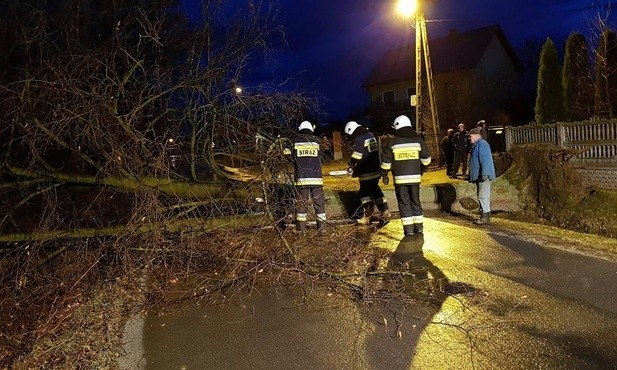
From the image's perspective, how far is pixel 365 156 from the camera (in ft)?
26.5

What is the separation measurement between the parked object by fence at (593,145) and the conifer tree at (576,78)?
305 inches

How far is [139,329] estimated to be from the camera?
14.2ft

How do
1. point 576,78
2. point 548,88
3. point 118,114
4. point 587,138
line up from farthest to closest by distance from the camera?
point 548,88, point 576,78, point 587,138, point 118,114

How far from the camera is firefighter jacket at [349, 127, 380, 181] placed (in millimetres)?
8016

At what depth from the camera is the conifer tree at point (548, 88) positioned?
20.5 m

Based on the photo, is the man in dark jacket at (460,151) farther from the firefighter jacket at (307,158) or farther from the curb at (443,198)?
the firefighter jacket at (307,158)

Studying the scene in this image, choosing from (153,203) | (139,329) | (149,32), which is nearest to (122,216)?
(153,203)

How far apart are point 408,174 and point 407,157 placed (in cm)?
23

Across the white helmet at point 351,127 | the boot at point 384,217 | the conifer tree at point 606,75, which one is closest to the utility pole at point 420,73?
the conifer tree at point 606,75

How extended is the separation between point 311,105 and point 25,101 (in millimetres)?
3228

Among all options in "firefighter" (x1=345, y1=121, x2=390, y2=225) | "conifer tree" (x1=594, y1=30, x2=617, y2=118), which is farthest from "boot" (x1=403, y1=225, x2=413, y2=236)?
"conifer tree" (x1=594, y1=30, x2=617, y2=118)

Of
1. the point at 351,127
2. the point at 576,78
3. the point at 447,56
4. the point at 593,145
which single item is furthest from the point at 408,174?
the point at 447,56

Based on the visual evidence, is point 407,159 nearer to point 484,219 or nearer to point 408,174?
point 408,174

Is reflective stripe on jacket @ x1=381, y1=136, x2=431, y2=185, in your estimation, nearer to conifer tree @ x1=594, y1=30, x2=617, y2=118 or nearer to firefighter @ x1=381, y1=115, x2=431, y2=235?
firefighter @ x1=381, y1=115, x2=431, y2=235
